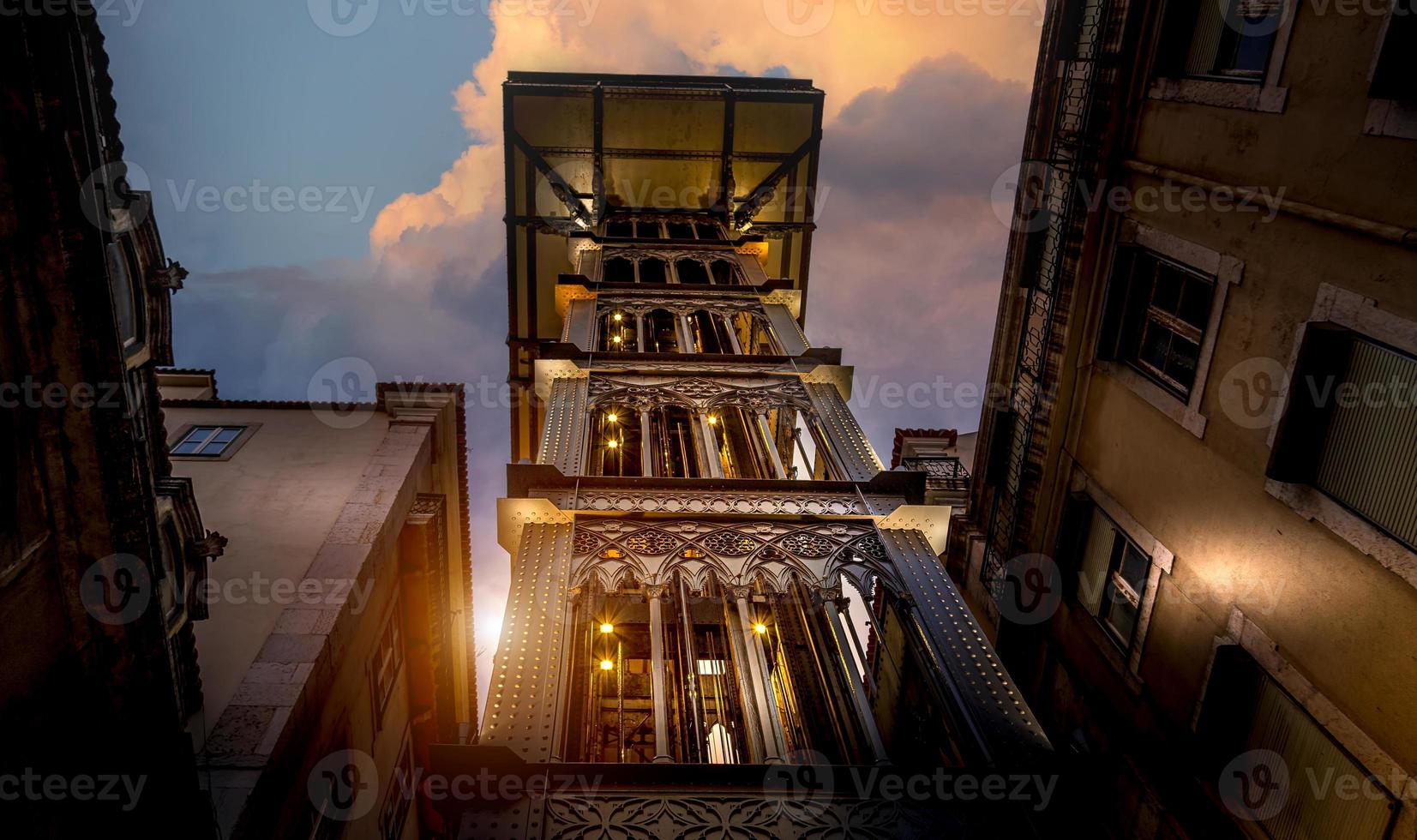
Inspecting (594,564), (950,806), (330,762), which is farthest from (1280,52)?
(330,762)

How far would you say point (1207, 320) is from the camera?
9492 millimetres

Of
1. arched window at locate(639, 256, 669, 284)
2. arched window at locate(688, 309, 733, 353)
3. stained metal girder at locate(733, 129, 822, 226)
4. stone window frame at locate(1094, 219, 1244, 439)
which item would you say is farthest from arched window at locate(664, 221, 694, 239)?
stone window frame at locate(1094, 219, 1244, 439)

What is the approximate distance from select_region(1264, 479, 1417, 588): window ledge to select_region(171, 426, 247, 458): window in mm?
18169

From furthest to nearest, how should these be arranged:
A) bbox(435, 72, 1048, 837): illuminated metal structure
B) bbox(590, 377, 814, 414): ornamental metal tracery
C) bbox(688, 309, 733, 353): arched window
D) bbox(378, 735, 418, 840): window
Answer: bbox(688, 309, 733, 353): arched window
bbox(378, 735, 418, 840): window
bbox(590, 377, 814, 414): ornamental metal tracery
bbox(435, 72, 1048, 837): illuminated metal structure

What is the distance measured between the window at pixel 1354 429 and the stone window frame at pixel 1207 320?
1334 millimetres

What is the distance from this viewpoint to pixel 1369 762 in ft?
22.3

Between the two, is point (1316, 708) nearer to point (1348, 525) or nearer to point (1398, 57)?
point (1348, 525)

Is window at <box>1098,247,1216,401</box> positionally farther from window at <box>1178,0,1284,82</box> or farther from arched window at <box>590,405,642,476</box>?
arched window at <box>590,405,642,476</box>

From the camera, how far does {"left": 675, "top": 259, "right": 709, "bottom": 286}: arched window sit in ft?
87.5

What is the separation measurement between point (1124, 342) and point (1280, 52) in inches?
156

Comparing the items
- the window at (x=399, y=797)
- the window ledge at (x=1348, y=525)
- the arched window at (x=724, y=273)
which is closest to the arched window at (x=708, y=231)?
the arched window at (x=724, y=273)

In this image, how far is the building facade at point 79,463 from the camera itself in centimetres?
616

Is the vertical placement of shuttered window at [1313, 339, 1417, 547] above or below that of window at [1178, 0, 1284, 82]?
below

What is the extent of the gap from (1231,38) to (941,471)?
14.1 m
